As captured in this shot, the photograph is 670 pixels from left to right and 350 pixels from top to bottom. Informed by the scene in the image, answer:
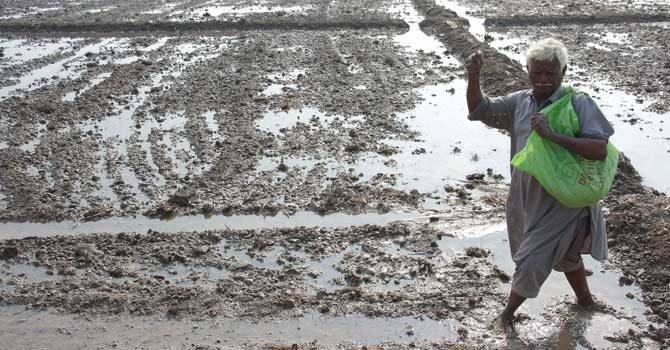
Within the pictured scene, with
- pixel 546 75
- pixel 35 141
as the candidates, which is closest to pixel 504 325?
pixel 546 75

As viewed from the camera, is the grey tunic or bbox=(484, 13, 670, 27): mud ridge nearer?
the grey tunic

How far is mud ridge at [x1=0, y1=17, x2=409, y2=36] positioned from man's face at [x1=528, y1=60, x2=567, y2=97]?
36.5 ft

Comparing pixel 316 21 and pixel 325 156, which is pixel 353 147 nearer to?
pixel 325 156

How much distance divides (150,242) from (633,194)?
4.02 meters

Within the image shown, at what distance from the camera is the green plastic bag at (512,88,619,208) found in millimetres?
3555

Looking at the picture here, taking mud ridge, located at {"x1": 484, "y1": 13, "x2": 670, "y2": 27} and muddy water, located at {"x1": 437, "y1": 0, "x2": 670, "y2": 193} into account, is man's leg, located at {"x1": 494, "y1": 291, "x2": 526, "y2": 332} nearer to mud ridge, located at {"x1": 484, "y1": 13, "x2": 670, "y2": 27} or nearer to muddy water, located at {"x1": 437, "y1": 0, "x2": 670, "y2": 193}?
muddy water, located at {"x1": 437, "y1": 0, "x2": 670, "y2": 193}

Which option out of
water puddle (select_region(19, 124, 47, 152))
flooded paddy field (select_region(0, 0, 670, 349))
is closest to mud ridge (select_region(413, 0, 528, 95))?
flooded paddy field (select_region(0, 0, 670, 349))

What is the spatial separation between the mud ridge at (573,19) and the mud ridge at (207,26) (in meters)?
2.14

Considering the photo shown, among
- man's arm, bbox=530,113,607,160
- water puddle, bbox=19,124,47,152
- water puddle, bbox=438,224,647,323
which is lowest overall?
water puddle, bbox=438,224,647,323

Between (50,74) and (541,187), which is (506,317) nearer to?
(541,187)

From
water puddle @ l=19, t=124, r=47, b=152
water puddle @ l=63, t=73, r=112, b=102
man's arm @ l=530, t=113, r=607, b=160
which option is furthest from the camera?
water puddle @ l=63, t=73, r=112, b=102

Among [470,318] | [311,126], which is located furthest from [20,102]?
[470,318]

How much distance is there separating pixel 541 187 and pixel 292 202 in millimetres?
2831

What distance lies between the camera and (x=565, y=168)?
140 inches
